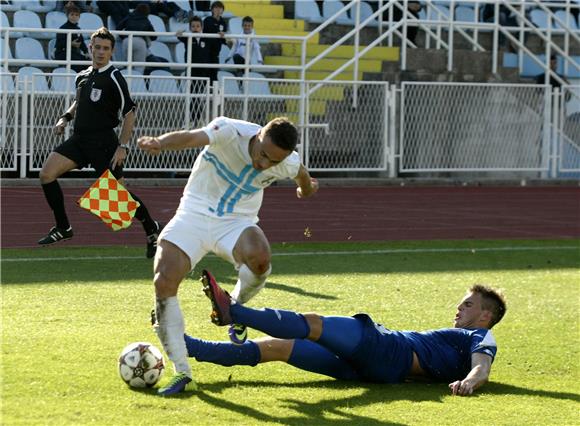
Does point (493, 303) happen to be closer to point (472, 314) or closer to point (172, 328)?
point (472, 314)

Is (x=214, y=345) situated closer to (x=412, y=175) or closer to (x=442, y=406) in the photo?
(x=442, y=406)

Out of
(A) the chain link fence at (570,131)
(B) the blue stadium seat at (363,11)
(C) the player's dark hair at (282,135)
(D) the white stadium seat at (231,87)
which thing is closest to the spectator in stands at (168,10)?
(D) the white stadium seat at (231,87)

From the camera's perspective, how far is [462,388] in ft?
22.1

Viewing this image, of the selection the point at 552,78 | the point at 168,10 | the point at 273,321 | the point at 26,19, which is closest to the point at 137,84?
the point at 26,19

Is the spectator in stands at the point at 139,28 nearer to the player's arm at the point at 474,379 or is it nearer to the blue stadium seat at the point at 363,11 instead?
the blue stadium seat at the point at 363,11

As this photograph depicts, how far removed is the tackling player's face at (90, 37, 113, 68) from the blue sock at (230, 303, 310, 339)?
20.3 ft

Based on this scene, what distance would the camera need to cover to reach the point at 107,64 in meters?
12.4

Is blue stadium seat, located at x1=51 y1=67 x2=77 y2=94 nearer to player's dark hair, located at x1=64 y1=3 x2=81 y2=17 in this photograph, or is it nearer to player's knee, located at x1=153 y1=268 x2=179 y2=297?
player's dark hair, located at x1=64 y1=3 x2=81 y2=17

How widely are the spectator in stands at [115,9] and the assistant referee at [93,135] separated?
31.0ft

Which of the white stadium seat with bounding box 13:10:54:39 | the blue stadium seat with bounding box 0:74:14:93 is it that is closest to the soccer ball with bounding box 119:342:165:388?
the blue stadium seat with bounding box 0:74:14:93

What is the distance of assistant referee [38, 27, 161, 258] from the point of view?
12.3 meters

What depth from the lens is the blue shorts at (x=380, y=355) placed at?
6.80 meters

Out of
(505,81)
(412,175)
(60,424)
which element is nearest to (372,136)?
(412,175)

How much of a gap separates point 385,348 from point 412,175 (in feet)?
53.2
